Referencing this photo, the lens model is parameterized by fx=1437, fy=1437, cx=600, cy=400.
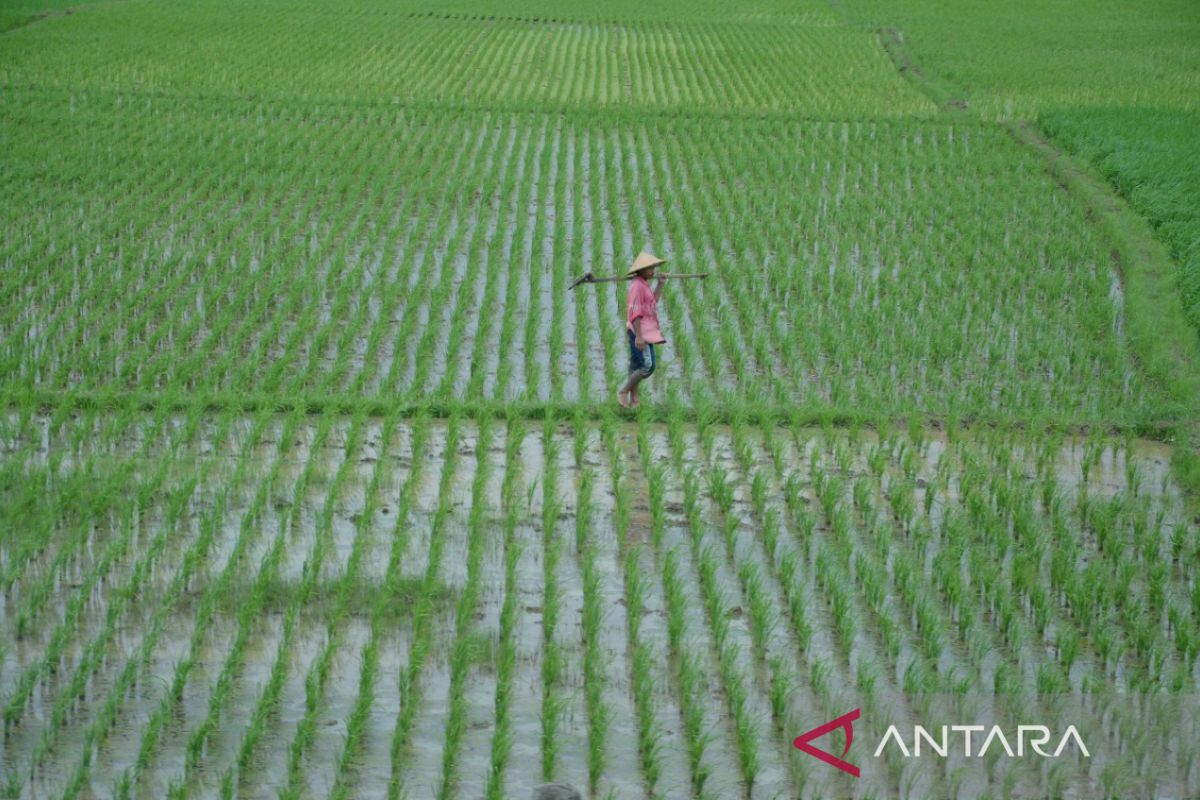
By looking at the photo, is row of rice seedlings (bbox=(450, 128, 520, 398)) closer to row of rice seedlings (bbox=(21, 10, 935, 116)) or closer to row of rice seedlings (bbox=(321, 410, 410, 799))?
row of rice seedlings (bbox=(321, 410, 410, 799))

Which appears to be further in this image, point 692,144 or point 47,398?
point 692,144

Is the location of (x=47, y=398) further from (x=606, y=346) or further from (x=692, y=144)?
(x=692, y=144)

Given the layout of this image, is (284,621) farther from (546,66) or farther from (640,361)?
(546,66)

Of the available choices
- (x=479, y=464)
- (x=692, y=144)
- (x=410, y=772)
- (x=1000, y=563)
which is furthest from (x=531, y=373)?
(x=692, y=144)

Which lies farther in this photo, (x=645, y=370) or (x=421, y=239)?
(x=421, y=239)

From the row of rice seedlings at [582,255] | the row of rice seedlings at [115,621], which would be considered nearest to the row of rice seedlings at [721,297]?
the row of rice seedlings at [582,255]

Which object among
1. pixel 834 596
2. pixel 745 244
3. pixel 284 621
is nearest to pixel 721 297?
pixel 745 244

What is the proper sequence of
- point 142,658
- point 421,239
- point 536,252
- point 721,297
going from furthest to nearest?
point 421,239 → point 536,252 → point 721,297 → point 142,658

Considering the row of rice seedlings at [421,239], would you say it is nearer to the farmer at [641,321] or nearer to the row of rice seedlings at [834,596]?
the farmer at [641,321]
